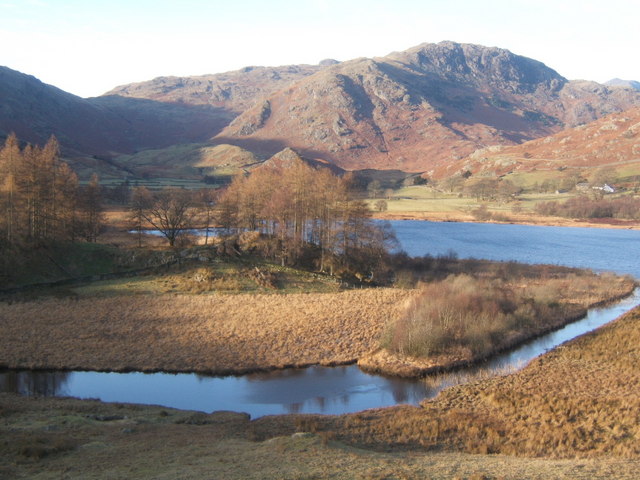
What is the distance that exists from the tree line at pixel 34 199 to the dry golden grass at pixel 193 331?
10603mm

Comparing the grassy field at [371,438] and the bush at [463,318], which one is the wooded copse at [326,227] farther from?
the grassy field at [371,438]

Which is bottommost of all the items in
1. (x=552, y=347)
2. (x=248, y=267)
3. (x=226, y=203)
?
(x=552, y=347)

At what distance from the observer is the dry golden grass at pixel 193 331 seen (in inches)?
1259

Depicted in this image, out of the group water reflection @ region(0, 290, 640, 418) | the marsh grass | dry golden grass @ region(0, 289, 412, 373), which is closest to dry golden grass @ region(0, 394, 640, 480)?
water reflection @ region(0, 290, 640, 418)

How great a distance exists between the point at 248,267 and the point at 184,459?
3320 cm

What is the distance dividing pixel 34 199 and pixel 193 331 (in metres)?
23.2

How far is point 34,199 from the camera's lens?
4853cm

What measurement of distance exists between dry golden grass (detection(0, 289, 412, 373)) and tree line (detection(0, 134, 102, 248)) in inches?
417

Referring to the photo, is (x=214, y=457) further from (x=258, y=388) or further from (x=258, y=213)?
(x=258, y=213)

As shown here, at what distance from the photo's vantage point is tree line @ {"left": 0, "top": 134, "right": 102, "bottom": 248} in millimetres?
46375

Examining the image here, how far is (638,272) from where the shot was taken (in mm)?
65125

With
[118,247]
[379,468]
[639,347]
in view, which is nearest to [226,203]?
[118,247]

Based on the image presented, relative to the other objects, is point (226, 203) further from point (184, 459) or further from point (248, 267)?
point (184, 459)

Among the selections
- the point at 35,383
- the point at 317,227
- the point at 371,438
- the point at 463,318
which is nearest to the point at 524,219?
the point at 317,227
